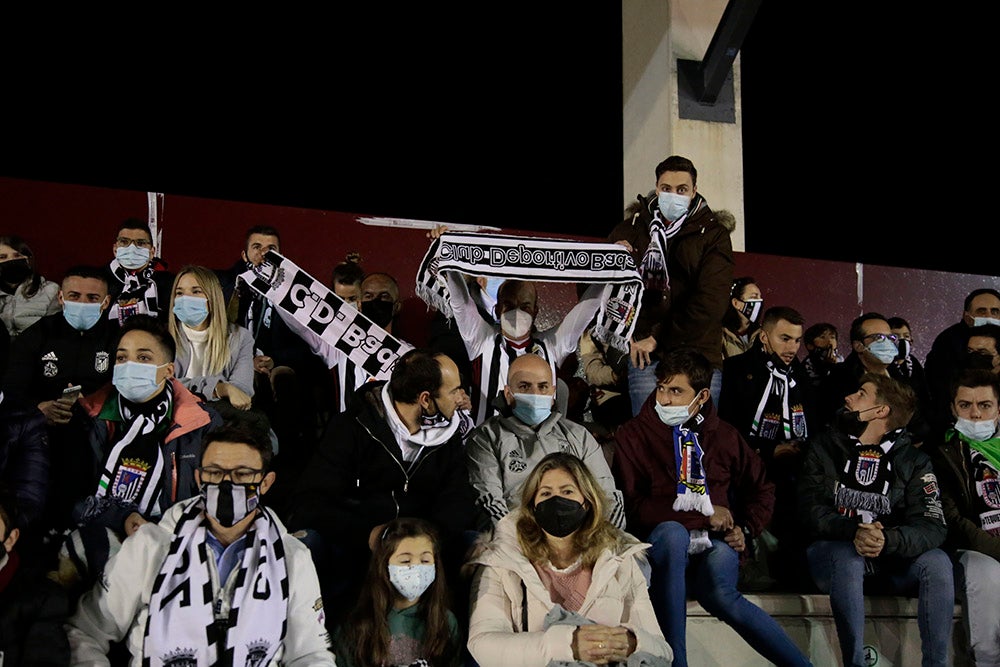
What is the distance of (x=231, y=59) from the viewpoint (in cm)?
1792

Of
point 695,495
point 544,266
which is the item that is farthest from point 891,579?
point 544,266

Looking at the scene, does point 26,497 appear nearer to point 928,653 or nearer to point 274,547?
point 274,547

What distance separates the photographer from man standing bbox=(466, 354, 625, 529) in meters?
5.27

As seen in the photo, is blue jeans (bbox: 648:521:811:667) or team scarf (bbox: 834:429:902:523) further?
team scarf (bbox: 834:429:902:523)

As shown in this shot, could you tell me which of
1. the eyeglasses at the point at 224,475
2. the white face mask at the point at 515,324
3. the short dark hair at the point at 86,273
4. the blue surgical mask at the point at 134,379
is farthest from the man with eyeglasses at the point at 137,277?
the eyeglasses at the point at 224,475

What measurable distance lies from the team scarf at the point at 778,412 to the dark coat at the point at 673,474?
0.95m

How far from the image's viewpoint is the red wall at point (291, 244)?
7.65 meters

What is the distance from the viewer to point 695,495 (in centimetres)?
538

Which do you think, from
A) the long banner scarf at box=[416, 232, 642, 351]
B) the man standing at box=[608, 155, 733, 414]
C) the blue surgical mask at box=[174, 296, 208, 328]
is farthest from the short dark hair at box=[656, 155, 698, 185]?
the blue surgical mask at box=[174, 296, 208, 328]

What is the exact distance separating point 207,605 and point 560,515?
131 centimetres

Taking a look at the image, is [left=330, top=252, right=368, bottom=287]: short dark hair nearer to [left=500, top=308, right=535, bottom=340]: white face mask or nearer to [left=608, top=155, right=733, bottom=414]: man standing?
[left=500, top=308, right=535, bottom=340]: white face mask

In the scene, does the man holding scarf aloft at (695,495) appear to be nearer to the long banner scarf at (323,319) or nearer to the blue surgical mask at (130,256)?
the long banner scarf at (323,319)

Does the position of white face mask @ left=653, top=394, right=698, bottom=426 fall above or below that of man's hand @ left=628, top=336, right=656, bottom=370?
below

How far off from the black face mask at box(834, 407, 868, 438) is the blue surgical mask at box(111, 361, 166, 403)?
3.27m
